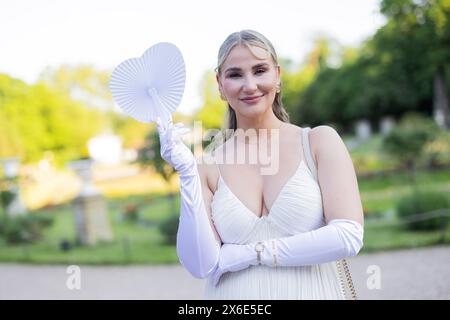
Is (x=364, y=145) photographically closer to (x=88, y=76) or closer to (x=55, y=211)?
(x=55, y=211)

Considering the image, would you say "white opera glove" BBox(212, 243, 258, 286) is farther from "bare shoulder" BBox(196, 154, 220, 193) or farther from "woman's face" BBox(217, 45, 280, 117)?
"woman's face" BBox(217, 45, 280, 117)

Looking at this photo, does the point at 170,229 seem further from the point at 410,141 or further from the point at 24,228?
the point at 410,141

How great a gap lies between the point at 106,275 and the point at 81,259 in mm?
1326

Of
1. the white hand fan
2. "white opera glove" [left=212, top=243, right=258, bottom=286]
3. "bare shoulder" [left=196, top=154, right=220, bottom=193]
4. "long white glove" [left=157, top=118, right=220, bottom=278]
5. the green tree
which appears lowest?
"white opera glove" [left=212, top=243, right=258, bottom=286]

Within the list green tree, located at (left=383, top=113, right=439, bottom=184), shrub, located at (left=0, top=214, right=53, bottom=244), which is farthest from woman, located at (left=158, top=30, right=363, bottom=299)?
green tree, located at (left=383, top=113, right=439, bottom=184)

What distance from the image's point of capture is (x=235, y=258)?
1636mm

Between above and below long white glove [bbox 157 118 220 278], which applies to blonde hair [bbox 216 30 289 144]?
above

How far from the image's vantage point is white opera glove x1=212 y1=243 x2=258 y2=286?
1629mm

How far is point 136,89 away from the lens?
5.16 feet

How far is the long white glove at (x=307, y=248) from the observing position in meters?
1.56

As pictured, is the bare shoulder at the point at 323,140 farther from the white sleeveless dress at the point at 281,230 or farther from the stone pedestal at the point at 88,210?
the stone pedestal at the point at 88,210

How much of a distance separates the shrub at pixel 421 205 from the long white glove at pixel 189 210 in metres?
8.70

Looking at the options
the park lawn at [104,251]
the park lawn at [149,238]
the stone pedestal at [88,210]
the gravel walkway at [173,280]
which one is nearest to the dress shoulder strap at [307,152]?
the gravel walkway at [173,280]

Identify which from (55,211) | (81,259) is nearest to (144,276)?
(81,259)
